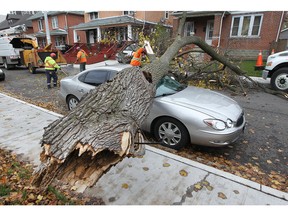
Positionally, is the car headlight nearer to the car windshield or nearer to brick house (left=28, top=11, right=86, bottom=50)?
the car windshield

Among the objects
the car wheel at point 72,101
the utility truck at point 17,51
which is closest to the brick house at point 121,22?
the utility truck at point 17,51

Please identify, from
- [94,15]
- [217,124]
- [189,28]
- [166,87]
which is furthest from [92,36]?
[217,124]

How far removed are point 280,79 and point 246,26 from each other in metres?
11.4

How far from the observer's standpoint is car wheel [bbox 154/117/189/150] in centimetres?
374

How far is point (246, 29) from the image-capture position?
672 inches

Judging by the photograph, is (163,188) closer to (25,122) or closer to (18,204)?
(18,204)

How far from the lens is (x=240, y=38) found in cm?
1655

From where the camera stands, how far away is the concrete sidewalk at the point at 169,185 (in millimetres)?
2611

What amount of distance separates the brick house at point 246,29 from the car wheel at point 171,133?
13372 mm

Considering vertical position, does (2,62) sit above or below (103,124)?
below

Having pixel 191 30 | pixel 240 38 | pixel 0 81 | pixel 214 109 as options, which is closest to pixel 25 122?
pixel 214 109

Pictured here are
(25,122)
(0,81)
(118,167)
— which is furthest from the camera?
(0,81)

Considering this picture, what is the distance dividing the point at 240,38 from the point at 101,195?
1774 cm

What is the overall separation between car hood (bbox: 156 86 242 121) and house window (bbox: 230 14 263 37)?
51.4 feet
